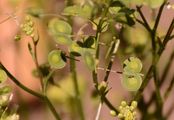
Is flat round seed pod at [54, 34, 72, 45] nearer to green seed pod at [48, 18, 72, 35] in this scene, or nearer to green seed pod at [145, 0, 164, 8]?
green seed pod at [48, 18, 72, 35]

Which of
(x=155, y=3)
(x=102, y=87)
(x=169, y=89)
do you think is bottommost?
(x=169, y=89)

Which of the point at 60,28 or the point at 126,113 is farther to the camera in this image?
the point at 60,28

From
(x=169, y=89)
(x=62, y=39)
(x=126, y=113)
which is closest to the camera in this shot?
(x=126, y=113)

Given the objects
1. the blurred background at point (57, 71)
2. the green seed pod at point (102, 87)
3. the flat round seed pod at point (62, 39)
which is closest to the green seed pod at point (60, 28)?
the flat round seed pod at point (62, 39)

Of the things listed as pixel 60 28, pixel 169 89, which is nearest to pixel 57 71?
pixel 169 89

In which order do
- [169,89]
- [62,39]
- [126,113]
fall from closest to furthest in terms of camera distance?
[126,113], [62,39], [169,89]

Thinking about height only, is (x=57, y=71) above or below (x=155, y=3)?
below

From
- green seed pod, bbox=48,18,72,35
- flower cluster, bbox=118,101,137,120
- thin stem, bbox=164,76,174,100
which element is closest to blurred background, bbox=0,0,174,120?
thin stem, bbox=164,76,174,100

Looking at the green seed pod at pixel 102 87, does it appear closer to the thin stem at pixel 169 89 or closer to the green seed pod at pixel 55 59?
the green seed pod at pixel 55 59

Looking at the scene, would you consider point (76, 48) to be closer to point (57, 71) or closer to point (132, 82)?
point (132, 82)
